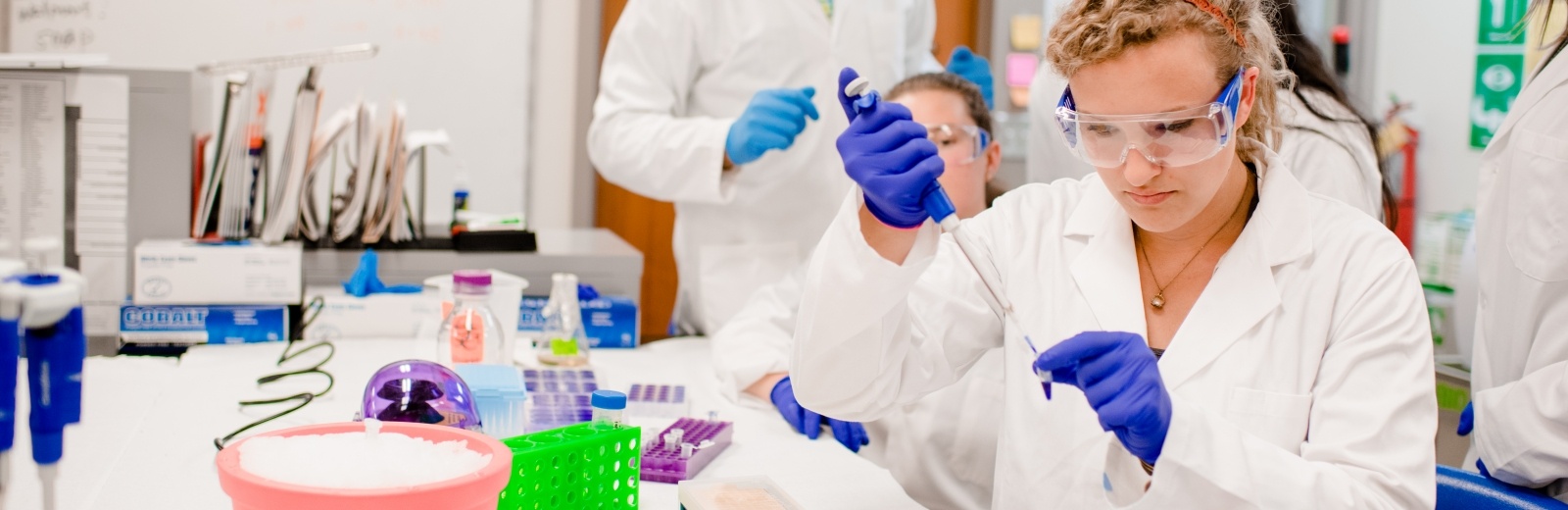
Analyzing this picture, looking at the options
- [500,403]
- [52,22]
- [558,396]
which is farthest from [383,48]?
[500,403]

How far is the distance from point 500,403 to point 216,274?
2.83ft

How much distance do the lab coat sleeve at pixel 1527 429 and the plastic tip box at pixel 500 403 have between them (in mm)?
1282

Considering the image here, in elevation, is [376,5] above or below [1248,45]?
above

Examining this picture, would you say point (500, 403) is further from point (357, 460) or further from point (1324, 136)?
point (1324, 136)

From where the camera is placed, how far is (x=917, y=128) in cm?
112

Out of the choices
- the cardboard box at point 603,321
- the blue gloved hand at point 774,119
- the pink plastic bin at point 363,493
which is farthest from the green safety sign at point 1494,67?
the pink plastic bin at point 363,493

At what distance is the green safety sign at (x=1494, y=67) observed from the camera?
3.20m

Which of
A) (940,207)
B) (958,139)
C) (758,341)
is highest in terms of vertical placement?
(958,139)

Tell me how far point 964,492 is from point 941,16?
2.42 metres

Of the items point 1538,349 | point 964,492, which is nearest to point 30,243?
point 964,492

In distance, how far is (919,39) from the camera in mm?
2736

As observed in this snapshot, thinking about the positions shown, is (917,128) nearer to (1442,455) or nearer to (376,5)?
(1442,455)

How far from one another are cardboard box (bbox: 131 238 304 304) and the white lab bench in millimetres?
90

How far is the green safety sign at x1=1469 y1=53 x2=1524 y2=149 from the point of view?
322 cm
